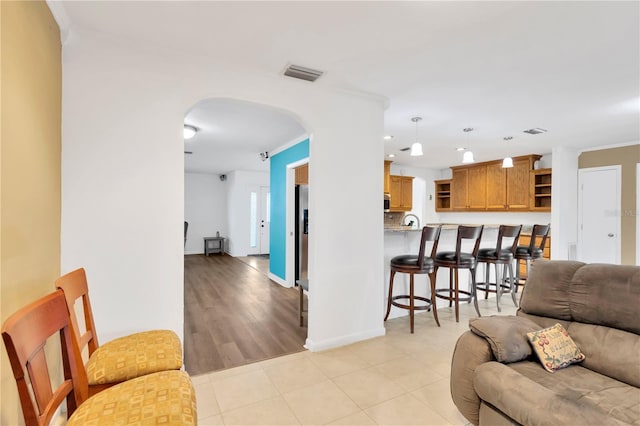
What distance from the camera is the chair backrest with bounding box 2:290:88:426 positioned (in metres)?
1.05

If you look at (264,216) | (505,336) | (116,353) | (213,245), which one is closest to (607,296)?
(505,336)

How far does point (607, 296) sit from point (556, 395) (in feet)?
2.61

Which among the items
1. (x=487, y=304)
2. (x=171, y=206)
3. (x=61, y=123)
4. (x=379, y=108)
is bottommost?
(x=487, y=304)

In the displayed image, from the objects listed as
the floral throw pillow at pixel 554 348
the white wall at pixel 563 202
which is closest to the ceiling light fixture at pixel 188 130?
the floral throw pillow at pixel 554 348

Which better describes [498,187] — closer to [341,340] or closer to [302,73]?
[341,340]

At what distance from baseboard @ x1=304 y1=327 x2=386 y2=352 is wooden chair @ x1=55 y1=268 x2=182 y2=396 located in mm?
1378

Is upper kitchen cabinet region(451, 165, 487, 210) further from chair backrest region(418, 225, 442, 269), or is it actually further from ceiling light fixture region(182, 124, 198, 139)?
ceiling light fixture region(182, 124, 198, 139)

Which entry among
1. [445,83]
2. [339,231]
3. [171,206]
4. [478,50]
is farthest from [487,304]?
[171,206]

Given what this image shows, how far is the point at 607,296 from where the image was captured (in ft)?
5.98

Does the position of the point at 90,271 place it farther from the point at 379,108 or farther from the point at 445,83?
the point at 445,83

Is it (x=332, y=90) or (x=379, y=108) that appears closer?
(x=332, y=90)

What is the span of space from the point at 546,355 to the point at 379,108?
251 centimetres

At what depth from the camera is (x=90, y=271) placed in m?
2.12

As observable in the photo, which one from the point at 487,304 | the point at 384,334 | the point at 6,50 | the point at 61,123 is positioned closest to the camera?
the point at 6,50
